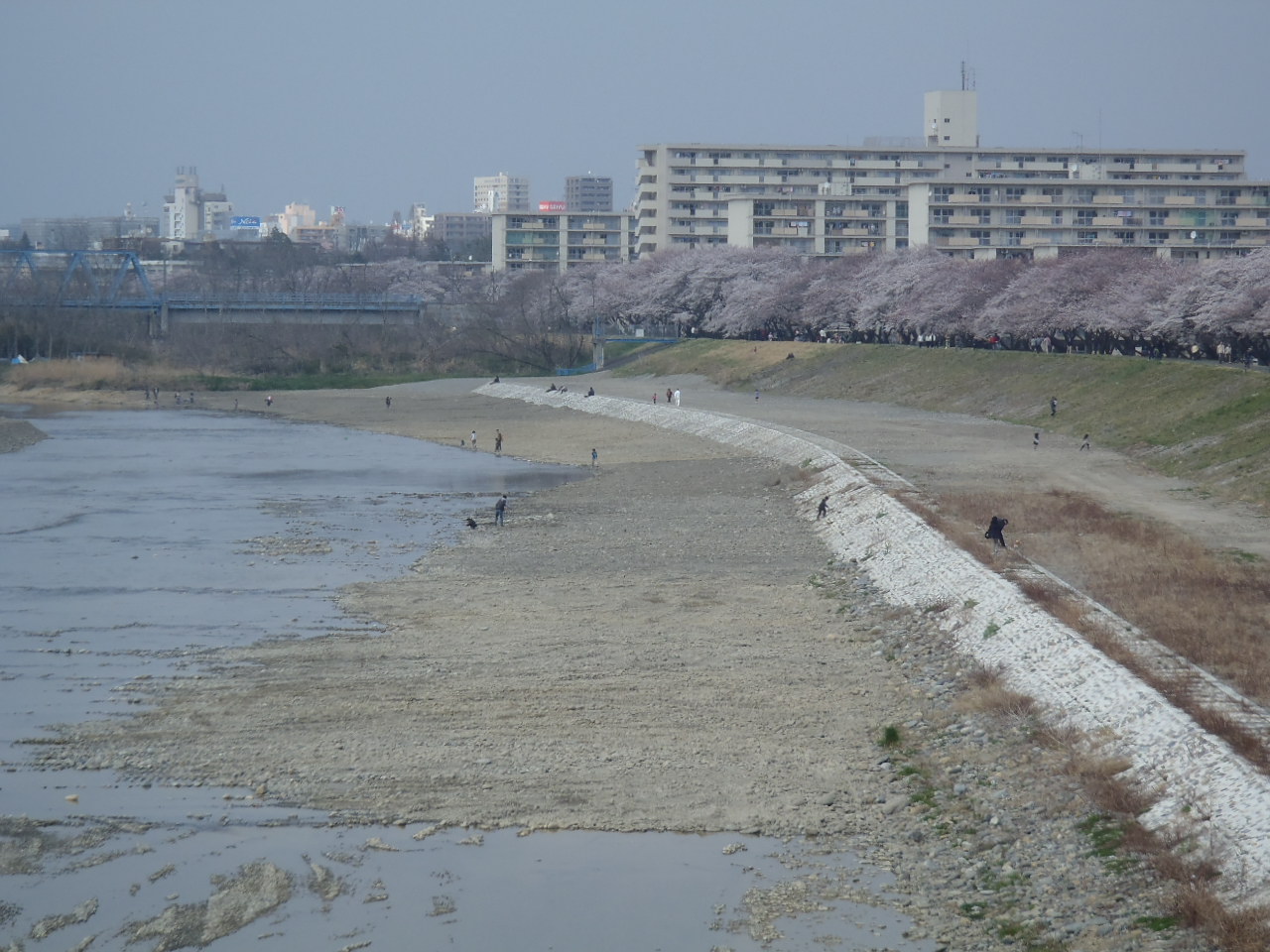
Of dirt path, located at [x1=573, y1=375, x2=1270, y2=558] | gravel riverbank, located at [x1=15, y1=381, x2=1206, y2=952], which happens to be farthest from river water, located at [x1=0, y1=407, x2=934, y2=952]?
dirt path, located at [x1=573, y1=375, x2=1270, y2=558]

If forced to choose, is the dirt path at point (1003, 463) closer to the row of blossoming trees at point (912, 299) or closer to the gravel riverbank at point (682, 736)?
the gravel riverbank at point (682, 736)

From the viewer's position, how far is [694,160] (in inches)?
4505

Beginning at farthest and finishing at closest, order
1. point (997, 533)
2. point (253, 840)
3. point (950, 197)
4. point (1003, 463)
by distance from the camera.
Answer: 1. point (950, 197)
2. point (1003, 463)
3. point (997, 533)
4. point (253, 840)

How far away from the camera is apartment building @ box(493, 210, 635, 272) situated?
13588 centimetres

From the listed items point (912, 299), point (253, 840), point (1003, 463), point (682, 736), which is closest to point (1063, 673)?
point (682, 736)

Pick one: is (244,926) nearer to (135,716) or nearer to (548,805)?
(548,805)

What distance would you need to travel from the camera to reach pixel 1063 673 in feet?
51.2

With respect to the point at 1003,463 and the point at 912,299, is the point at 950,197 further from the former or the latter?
the point at 1003,463

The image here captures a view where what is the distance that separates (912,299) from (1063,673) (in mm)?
63341

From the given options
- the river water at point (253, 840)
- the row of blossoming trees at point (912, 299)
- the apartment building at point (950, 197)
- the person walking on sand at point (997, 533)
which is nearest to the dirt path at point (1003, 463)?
the person walking on sand at point (997, 533)

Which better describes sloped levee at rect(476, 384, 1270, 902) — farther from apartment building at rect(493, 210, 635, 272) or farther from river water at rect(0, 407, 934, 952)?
apartment building at rect(493, 210, 635, 272)

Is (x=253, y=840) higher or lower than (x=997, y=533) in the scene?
lower

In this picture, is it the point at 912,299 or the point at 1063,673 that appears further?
the point at 912,299

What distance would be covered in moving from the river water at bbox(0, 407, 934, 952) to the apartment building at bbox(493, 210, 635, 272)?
105797 millimetres
